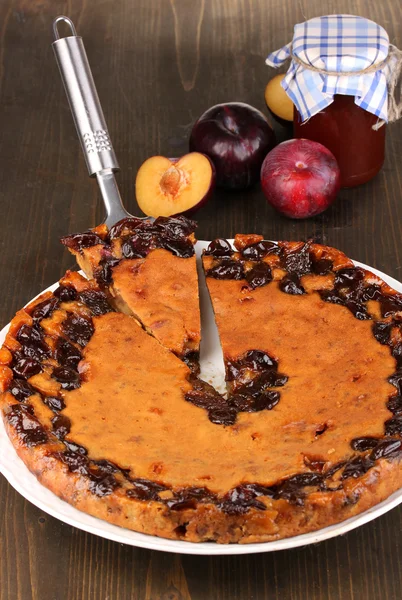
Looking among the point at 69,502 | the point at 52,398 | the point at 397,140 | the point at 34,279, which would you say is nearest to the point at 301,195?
the point at 397,140

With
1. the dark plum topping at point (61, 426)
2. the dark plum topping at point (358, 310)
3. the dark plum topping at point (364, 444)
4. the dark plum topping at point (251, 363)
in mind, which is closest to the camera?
the dark plum topping at point (364, 444)

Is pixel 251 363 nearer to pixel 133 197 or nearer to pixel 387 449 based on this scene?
pixel 387 449

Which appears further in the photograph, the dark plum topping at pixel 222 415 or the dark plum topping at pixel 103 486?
the dark plum topping at pixel 222 415

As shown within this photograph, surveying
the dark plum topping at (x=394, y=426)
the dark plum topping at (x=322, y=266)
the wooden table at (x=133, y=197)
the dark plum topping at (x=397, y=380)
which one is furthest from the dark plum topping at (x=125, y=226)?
the dark plum topping at (x=394, y=426)

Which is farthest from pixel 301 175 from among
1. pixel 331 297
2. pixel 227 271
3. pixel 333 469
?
pixel 333 469

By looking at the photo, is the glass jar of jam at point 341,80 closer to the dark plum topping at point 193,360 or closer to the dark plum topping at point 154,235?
the dark plum topping at point 154,235

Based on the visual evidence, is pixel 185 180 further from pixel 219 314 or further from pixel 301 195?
pixel 219 314
